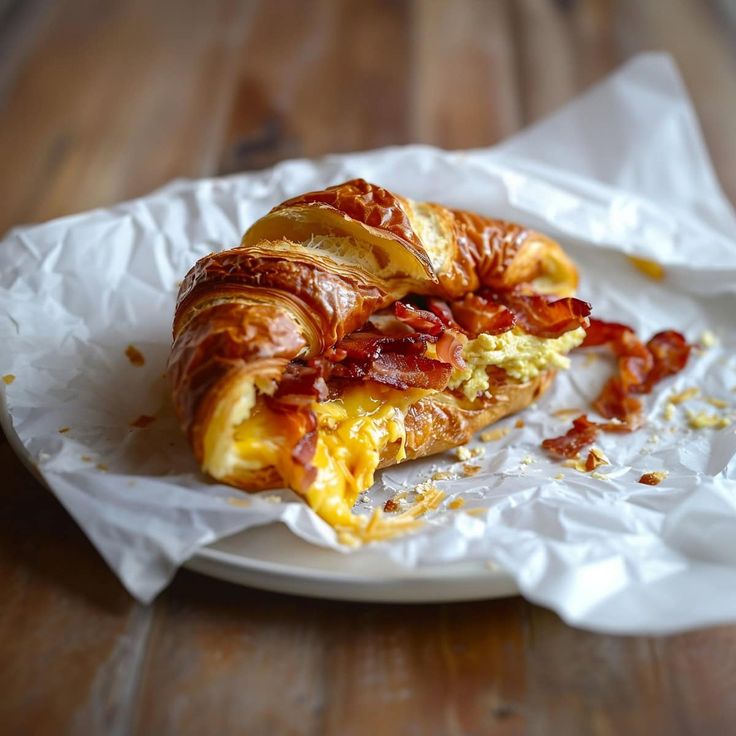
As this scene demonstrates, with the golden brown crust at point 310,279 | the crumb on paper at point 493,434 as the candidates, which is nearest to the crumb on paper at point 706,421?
the crumb on paper at point 493,434

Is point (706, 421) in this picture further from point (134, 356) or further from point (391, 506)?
point (134, 356)

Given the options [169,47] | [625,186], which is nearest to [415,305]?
[625,186]

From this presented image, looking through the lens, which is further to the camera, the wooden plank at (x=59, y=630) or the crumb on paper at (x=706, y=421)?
the crumb on paper at (x=706, y=421)

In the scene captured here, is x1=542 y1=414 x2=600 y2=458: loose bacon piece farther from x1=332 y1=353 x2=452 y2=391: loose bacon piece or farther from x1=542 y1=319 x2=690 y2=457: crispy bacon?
x1=332 y1=353 x2=452 y2=391: loose bacon piece

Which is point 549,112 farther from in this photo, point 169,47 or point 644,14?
point 169,47

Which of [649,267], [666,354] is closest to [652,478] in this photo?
[666,354]

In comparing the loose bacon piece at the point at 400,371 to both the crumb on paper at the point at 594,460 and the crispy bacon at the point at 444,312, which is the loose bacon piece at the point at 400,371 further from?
the crumb on paper at the point at 594,460
